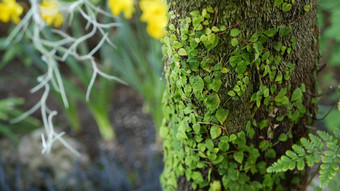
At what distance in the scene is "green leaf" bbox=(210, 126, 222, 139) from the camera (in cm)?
73

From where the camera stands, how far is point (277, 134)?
79 centimetres

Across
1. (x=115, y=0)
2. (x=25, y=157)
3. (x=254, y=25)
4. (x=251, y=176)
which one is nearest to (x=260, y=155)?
(x=251, y=176)

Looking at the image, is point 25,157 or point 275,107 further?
point 25,157

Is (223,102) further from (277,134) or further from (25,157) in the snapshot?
(25,157)

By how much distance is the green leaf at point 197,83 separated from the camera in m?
0.69

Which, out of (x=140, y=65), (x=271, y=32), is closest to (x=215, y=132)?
(x=271, y=32)

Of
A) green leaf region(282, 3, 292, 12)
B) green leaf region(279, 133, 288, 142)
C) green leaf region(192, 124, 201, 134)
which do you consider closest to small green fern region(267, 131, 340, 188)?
green leaf region(279, 133, 288, 142)

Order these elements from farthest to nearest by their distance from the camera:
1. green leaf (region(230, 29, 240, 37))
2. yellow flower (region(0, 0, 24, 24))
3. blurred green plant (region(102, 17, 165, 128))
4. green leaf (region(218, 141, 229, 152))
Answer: blurred green plant (region(102, 17, 165, 128)), yellow flower (region(0, 0, 24, 24)), green leaf (region(218, 141, 229, 152)), green leaf (region(230, 29, 240, 37))

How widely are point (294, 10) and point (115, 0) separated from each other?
1118 mm

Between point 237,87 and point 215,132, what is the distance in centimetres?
12

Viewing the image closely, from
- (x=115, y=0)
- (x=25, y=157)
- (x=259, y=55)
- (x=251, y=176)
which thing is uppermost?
(x=115, y=0)

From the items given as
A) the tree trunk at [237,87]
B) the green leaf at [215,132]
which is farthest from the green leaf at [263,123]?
the green leaf at [215,132]

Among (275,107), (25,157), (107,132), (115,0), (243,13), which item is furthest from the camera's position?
(107,132)

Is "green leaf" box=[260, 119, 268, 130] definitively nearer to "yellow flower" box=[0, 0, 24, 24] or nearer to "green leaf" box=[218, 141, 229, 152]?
"green leaf" box=[218, 141, 229, 152]
